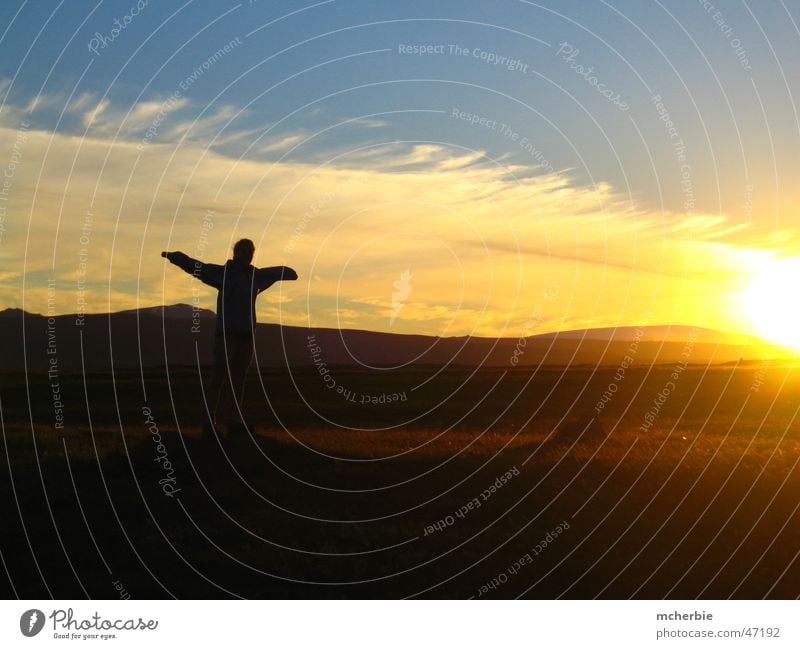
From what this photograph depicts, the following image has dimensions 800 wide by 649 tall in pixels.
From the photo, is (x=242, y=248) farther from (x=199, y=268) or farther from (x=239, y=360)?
(x=239, y=360)

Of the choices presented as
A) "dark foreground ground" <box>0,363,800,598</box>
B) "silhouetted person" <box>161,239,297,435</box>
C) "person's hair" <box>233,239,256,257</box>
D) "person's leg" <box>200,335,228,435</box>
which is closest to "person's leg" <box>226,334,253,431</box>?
"silhouetted person" <box>161,239,297,435</box>

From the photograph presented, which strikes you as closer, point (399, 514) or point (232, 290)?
point (399, 514)

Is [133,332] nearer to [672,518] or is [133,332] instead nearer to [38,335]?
[38,335]

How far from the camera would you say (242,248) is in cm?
1706

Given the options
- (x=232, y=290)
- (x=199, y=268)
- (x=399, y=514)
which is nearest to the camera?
(x=399, y=514)

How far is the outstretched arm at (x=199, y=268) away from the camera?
16484 millimetres

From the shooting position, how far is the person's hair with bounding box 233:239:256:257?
17062mm
